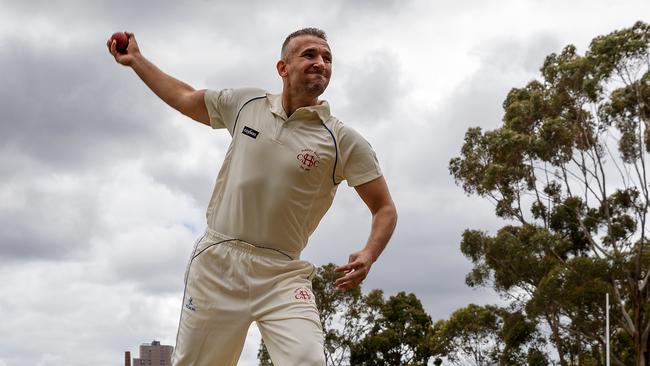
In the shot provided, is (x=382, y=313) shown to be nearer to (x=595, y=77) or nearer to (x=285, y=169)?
(x=595, y=77)

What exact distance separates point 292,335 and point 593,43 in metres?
35.1

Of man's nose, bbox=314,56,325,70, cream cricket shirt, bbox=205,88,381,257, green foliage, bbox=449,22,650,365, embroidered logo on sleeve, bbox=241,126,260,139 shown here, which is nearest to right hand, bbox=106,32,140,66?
cream cricket shirt, bbox=205,88,381,257

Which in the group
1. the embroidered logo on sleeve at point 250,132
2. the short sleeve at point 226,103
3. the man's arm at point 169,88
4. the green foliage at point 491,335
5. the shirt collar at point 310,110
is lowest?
the embroidered logo on sleeve at point 250,132

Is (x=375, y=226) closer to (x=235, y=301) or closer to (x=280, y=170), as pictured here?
(x=280, y=170)

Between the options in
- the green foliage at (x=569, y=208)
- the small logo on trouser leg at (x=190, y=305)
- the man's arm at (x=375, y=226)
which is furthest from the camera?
the green foliage at (x=569, y=208)

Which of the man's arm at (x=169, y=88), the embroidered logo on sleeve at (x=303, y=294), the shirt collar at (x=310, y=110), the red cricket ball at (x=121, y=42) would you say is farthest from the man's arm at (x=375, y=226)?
the red cricket ball at (x=121, y=42)

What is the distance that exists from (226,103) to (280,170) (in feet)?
2.05

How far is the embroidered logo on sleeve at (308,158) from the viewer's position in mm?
5312

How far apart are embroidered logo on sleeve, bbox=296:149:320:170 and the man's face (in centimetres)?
34

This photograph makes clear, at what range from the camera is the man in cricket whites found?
5.14m

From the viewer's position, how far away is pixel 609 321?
3528 centimetres

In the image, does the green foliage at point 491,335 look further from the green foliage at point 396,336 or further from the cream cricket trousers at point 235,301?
the cream cricket trousers at point 235,301

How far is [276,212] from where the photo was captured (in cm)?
528

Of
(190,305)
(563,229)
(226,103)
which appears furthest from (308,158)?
(563,229)
